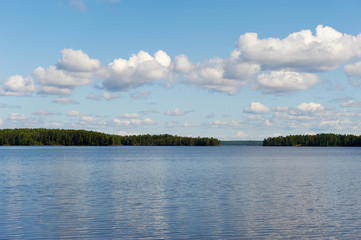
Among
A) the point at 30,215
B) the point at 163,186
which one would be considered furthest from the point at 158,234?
the point at 163,186

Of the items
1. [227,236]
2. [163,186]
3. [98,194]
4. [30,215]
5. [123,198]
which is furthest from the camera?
[163,186]

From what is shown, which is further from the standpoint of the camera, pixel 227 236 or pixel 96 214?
pixel 96 214

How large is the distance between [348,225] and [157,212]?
13168mm

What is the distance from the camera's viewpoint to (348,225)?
2677cm

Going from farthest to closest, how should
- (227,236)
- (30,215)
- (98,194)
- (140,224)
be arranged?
(98,194) < (30,215) < (140,224) < (227,236)

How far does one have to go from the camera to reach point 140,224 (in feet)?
87.1

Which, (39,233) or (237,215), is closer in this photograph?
(39,233)

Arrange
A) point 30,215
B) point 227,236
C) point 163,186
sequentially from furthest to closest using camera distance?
1. point 163,186
2. point 30,215
3. point 227,236

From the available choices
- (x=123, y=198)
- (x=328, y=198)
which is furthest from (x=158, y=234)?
(x=328, y=198)

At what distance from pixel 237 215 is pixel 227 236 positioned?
6319 mm

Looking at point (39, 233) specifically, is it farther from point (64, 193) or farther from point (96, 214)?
point (64, 193)

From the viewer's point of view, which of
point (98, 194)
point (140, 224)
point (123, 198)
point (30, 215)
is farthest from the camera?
point (98, 194)

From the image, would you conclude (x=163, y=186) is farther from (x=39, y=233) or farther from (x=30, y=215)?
(x=39, y=233)

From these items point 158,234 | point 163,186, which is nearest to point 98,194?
point 163,186
